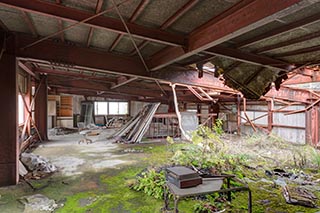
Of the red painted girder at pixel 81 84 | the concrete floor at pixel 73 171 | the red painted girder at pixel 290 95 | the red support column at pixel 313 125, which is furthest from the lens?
the red painted girder at pixel 81 84

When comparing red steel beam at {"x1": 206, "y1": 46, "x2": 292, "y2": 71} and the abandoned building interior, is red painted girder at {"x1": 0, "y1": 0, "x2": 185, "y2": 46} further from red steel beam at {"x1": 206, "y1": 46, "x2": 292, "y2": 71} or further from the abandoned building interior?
red steel beam at {"x1": 206, "y1": 46, "x2": 292, "y2": 71}

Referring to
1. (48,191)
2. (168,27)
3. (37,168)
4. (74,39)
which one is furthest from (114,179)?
(168,27)

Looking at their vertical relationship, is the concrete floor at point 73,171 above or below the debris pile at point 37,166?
below

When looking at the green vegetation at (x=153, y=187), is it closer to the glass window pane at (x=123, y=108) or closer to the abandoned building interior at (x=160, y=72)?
the abandoned building interior at (x=160, y=72)

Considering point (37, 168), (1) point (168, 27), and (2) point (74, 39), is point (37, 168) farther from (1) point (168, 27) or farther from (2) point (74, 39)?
(1) point (168, 27)

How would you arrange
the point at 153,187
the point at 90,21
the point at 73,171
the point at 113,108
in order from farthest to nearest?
the point at 113,108, the point at 73,171, the point at 153,187, the point at 90,21

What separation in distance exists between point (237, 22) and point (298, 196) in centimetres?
282

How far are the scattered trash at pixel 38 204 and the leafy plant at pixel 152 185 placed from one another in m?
1.23

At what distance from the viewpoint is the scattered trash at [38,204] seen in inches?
103

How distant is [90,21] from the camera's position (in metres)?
2.39

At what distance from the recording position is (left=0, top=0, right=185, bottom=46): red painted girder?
7.02 ft

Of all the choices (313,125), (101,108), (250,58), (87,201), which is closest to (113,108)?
(101,108)

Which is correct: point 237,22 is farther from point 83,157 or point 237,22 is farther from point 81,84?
point 81,84

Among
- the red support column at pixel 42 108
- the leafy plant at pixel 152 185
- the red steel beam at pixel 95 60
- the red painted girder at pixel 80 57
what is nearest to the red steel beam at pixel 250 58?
the red steel beam at pixel 95 60
